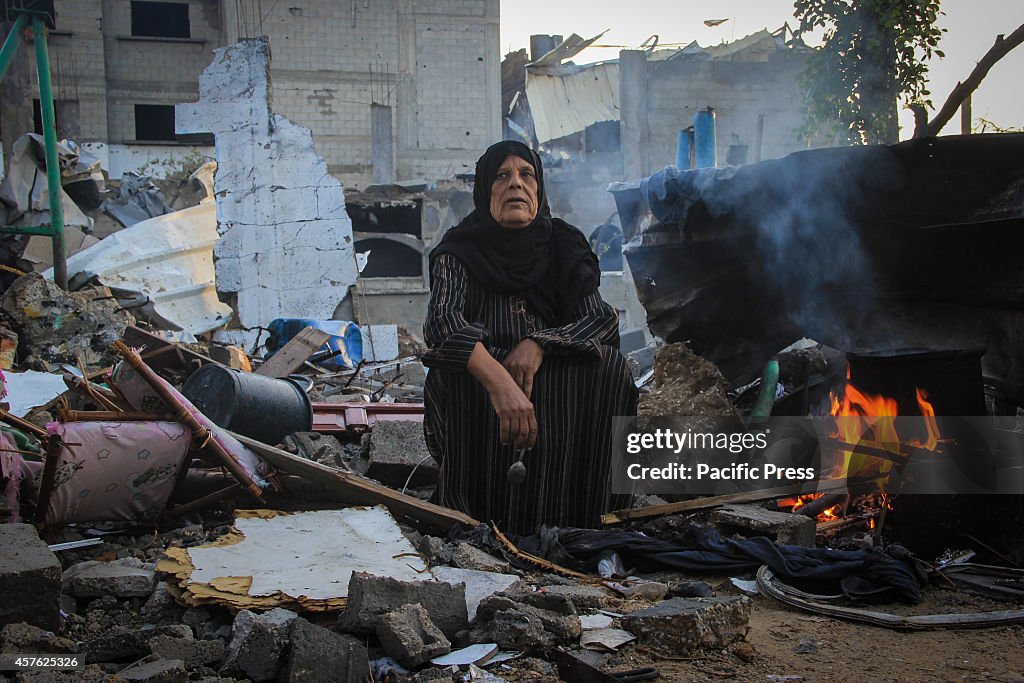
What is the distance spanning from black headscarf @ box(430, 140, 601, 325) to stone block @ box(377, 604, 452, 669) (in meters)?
1.68

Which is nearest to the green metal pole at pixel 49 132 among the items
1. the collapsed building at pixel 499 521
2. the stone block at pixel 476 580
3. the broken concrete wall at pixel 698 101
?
the collapsed building at pixel 499 521

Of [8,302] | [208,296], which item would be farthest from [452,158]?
[8,302]

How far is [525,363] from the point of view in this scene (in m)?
3.36

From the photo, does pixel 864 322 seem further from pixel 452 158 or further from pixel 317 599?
pixel 452 158

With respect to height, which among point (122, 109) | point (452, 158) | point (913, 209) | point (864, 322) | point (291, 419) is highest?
point (122, 109)

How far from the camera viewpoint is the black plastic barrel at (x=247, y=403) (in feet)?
14.9

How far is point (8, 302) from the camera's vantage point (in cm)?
690

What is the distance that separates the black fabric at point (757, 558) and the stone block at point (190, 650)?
4.77ft

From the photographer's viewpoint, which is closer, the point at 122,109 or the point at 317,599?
the point at 317,599

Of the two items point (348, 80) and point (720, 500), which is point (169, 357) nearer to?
point (720, 500)

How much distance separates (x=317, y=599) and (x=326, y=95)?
2096cm

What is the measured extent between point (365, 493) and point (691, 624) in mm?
1588

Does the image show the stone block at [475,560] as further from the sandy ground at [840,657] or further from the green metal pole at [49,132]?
the green metal pole at [49,132]
